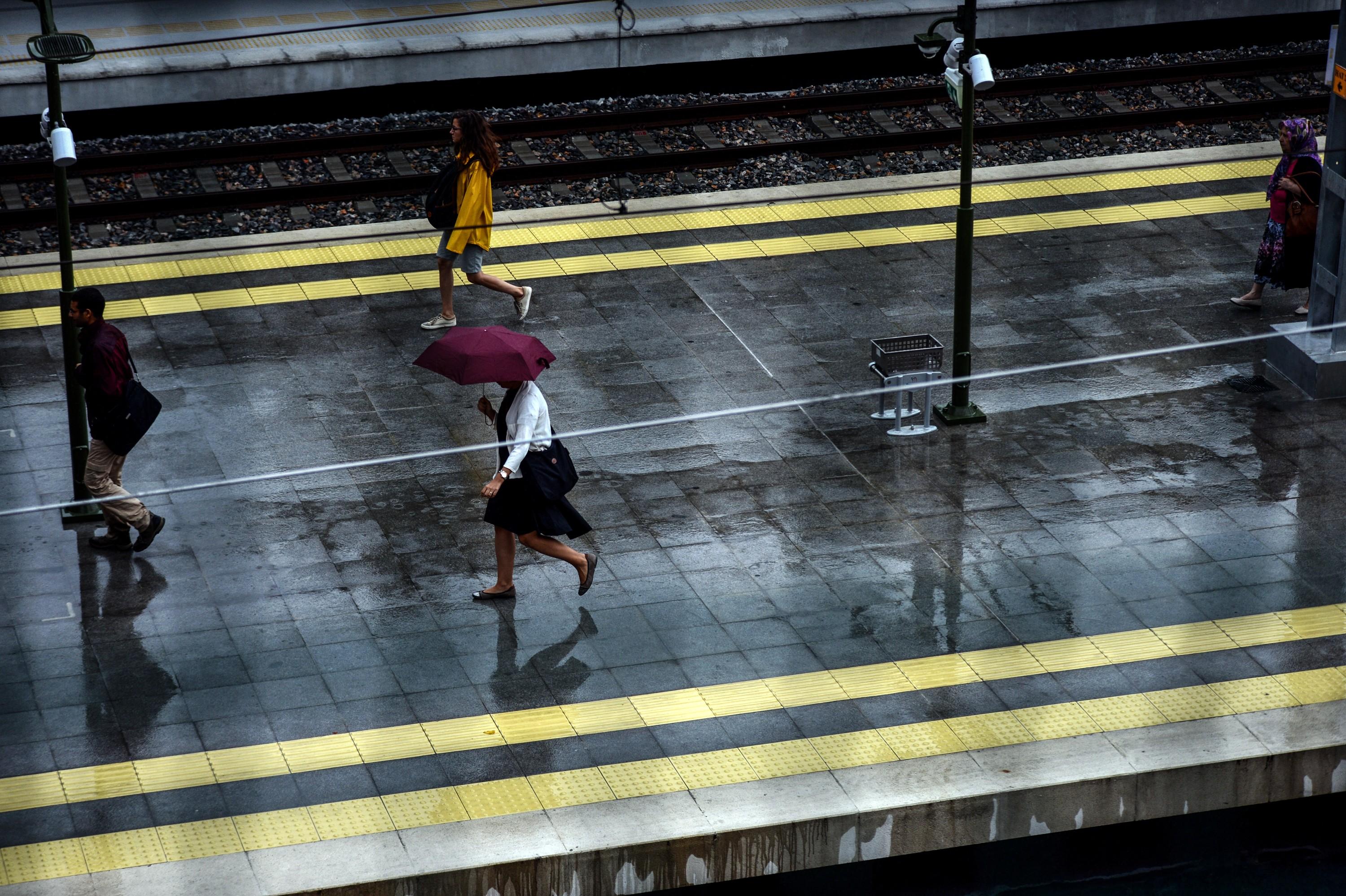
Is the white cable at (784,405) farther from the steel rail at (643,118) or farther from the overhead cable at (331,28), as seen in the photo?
the overhead cable at (331,28)

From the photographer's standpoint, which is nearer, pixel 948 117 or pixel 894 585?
pixel 894 585

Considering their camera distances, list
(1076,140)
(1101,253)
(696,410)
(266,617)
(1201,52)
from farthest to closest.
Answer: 1. (1201,52)
2. (1076,140)
3. (1101,253)
4. (696,410)
5. (266,617)

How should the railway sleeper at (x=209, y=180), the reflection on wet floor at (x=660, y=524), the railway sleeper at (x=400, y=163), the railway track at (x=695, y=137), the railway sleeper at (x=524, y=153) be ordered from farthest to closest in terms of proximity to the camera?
the railway sleeper at (x=524, y=153) → the railway sleeper at (x=400, y=163) → the railway sleeper at (x=209, y=180) → the railway track at (x=695, y=137) → the reflection on wet floor at (x=660, y=524)

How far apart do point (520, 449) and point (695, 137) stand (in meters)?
7.72

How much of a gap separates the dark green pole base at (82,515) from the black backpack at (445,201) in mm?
3357

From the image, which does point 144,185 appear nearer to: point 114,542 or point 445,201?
point 445,201

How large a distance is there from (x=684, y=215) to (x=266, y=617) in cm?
639

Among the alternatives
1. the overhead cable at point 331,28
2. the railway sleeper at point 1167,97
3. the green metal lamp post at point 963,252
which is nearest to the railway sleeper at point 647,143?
the overhead cable at point 331,28

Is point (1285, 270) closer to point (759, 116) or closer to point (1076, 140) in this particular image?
point (1076, 140)

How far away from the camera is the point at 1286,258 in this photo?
42.9ft

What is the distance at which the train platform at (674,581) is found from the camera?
8336mm

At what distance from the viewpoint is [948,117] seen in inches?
684

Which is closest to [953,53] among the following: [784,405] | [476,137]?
[784,405]

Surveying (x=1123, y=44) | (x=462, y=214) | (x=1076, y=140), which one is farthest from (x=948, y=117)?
(x=462, y=214)
